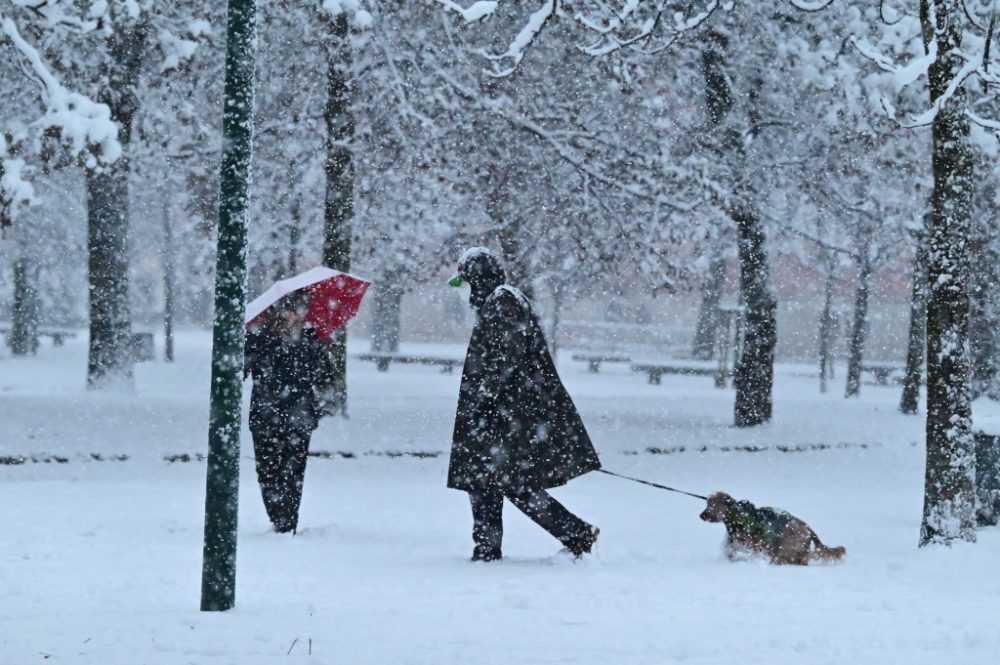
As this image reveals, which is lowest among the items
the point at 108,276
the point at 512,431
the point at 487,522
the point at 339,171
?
the point at 487,522

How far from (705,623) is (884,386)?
3170cm

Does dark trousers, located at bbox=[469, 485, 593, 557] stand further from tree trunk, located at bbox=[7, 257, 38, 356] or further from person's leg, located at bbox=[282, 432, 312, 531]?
tree trunk, located at bbox=[7, 257, 38, 356]

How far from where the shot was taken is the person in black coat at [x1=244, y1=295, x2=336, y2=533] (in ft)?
28.1

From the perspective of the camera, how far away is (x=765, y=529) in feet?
24.9

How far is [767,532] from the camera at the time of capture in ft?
24.9

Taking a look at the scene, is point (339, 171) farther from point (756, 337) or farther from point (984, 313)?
point (984, 313)

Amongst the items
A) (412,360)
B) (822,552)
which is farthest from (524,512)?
(412,360)

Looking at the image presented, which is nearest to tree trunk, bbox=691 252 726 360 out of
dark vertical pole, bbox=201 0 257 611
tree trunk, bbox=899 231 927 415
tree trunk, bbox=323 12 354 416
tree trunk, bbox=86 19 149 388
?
tree trunk, bbox=899 231 927 415

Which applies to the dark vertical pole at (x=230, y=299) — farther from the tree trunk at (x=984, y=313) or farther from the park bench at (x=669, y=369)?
the park bench at (x=669, y=369)

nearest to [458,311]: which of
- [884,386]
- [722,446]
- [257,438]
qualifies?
[884,386]

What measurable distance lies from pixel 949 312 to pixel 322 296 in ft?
15.4

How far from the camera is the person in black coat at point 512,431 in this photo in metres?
7.46

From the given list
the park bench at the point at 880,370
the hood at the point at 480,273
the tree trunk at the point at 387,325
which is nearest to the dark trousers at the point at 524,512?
the hood at the point at 480,273

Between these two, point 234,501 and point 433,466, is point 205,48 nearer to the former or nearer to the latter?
point 433,466
